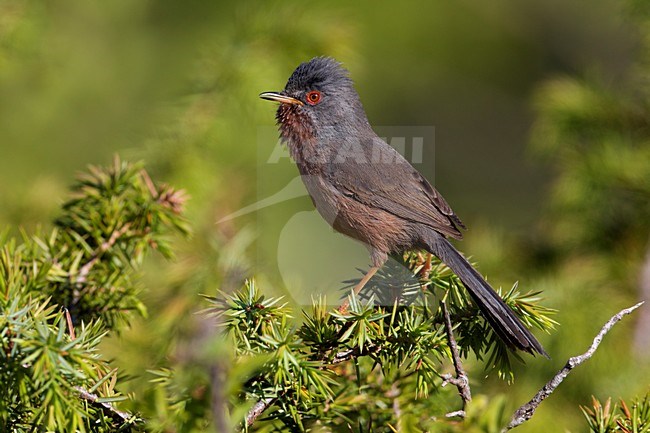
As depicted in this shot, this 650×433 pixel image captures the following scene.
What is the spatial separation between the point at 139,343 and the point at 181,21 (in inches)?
187

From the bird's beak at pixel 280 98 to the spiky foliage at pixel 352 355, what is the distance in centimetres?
155

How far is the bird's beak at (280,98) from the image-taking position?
12.3 ft

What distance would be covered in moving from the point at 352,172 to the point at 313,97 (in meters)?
0.52

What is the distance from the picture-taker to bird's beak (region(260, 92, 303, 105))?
376 cm

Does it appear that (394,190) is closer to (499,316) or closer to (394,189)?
(394,189)

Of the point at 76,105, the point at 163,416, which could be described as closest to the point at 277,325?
the point at 163,416

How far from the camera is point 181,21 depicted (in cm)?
713

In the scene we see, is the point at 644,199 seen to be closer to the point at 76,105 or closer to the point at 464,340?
the point at 464,340

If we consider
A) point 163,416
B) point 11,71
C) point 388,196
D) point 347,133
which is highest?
point 11,71

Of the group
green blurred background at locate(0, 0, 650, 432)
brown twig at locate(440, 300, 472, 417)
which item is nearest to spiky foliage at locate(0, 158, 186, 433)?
green blurred background at locate(0, 0, 650, 432)

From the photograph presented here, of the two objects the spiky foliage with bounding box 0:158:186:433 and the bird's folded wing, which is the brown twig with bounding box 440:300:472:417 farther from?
the bird's folded wing

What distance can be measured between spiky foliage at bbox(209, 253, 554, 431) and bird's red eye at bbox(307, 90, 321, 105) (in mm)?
1765

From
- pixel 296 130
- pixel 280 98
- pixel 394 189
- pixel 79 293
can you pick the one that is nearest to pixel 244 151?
pixel 296 130

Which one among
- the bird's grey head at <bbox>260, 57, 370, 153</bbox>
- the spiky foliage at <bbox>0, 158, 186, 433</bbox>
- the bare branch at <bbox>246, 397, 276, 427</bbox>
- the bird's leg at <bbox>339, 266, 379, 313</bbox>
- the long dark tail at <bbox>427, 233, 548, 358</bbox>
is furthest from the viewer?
the bird's grey head at <bbox>260, 57, 370, 153</bbox>
